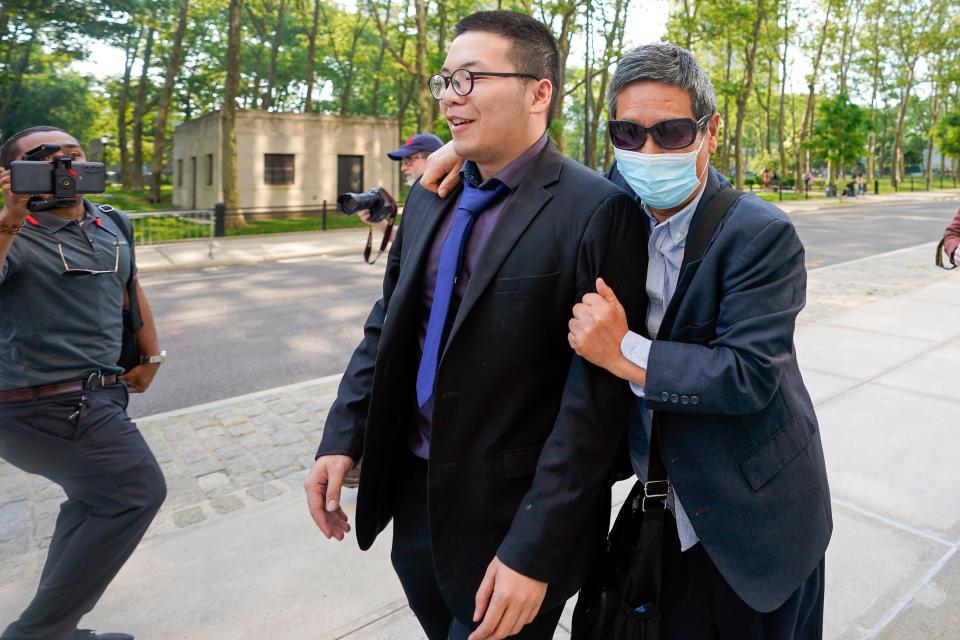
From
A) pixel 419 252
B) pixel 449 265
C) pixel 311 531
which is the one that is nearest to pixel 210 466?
pixel 311 531

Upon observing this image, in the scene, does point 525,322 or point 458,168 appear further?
point 458,168

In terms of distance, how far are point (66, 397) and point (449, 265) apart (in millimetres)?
1893

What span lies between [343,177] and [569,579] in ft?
95.5

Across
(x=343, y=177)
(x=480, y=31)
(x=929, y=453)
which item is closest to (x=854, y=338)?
(x=929, y=453)

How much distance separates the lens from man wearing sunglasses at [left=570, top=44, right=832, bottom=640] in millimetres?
1689

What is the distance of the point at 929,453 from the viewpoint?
4957 millimetres

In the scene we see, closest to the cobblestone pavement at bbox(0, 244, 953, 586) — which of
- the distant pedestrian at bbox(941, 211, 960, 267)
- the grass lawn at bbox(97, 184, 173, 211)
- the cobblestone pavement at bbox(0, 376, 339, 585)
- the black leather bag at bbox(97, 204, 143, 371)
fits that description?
the cobblestone pavement at bbox(0, 376, 339, 585)

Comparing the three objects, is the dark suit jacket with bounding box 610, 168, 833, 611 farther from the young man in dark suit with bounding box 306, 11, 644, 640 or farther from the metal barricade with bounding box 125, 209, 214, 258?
the metal barricade with bounding box 125, 209, 214, 258

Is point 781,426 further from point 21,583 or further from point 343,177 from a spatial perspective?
point 343,177

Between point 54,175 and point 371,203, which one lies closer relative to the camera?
point 54,175

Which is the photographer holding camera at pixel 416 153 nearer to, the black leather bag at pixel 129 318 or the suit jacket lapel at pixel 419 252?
the black leather bag at pixel 129 318

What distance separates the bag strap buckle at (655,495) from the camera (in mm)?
1930

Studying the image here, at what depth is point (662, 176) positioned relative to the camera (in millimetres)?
1881

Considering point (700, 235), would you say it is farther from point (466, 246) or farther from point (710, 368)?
point (466, 246)
